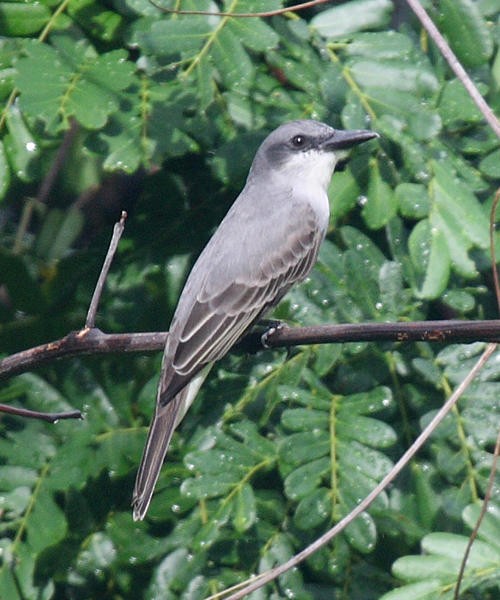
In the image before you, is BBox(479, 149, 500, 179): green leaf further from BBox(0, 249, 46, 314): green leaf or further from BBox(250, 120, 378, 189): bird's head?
BBox(0, 249, 46, 314): green leaf

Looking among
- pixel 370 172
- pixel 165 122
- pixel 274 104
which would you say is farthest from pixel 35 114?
pixel 370 172

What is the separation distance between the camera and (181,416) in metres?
3.84

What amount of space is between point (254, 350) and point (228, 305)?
0.98 feet

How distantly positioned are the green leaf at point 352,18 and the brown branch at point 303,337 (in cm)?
114

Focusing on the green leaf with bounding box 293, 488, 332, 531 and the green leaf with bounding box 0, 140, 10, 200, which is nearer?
the green leaf with bounding box 293, 488, 332, 531

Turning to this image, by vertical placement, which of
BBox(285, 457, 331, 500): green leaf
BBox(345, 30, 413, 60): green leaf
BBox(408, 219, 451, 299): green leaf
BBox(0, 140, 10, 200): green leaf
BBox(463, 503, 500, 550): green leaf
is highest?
BBox(345, 30, 413, 60): green leaf

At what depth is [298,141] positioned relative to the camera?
460 centimetres

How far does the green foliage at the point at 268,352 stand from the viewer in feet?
12.2

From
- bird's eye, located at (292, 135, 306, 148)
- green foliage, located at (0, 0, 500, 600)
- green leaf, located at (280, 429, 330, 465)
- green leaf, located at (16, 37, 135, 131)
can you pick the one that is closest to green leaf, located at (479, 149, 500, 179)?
green foliage, located at (0, 0, 500, 600)

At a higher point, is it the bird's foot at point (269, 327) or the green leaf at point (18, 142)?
the green leaf at point (18, 142)

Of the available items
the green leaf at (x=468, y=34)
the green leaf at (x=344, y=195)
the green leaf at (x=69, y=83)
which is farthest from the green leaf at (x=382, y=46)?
the green leaf at (x=69, y=83)

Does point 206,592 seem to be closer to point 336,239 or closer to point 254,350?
point 254,350

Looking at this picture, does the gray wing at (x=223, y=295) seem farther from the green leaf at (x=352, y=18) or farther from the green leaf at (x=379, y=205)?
the green leaf at (x=352, y=18)

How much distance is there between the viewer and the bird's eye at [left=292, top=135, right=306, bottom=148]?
4535mm
